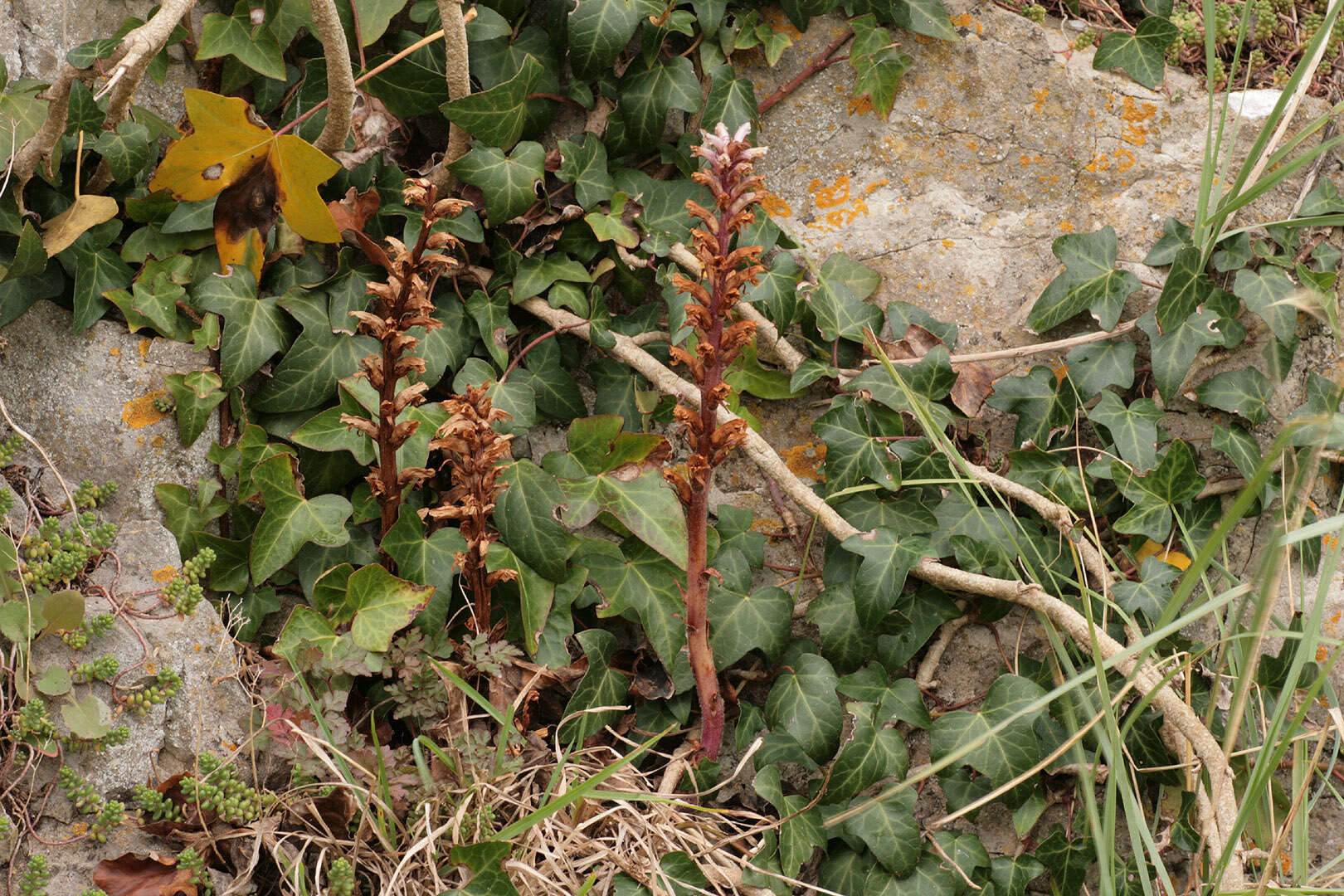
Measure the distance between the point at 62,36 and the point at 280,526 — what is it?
1092mm

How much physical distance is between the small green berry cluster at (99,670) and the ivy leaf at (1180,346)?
202cm

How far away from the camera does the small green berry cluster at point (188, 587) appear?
5.67ft

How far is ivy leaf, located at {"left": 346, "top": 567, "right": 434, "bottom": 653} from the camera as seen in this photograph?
5.73 feet

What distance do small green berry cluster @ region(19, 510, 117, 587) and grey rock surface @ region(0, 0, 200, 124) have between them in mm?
897

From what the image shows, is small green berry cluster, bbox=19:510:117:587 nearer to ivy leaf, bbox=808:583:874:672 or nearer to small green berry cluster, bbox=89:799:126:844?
small green berry cluster, bbox=89:799:126:844

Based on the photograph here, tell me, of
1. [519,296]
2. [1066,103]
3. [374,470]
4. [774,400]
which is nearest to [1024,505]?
[774,400]

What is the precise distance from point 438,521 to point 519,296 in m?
0.52

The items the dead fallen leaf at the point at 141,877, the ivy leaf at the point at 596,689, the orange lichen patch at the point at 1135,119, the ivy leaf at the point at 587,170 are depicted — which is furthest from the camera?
the orange lichen patch at the point at 1135,119

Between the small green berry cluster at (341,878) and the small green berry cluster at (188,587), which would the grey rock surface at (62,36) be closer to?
the small green berry cluster at (188,587)

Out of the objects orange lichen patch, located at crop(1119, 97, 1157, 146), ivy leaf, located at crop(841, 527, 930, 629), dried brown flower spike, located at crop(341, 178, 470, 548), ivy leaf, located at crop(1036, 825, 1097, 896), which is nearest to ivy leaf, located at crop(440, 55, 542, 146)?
dried brown flower spike, located at crop(341, 178, 470, 548)

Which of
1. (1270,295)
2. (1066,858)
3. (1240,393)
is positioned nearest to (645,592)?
(1066,858)

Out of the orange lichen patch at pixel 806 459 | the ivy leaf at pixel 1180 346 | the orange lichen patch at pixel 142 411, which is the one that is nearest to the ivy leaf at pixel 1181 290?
the ivy leaf at pixel 1180 346

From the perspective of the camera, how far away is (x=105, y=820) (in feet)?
5.08

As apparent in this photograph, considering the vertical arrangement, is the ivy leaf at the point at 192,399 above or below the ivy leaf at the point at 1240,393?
below
